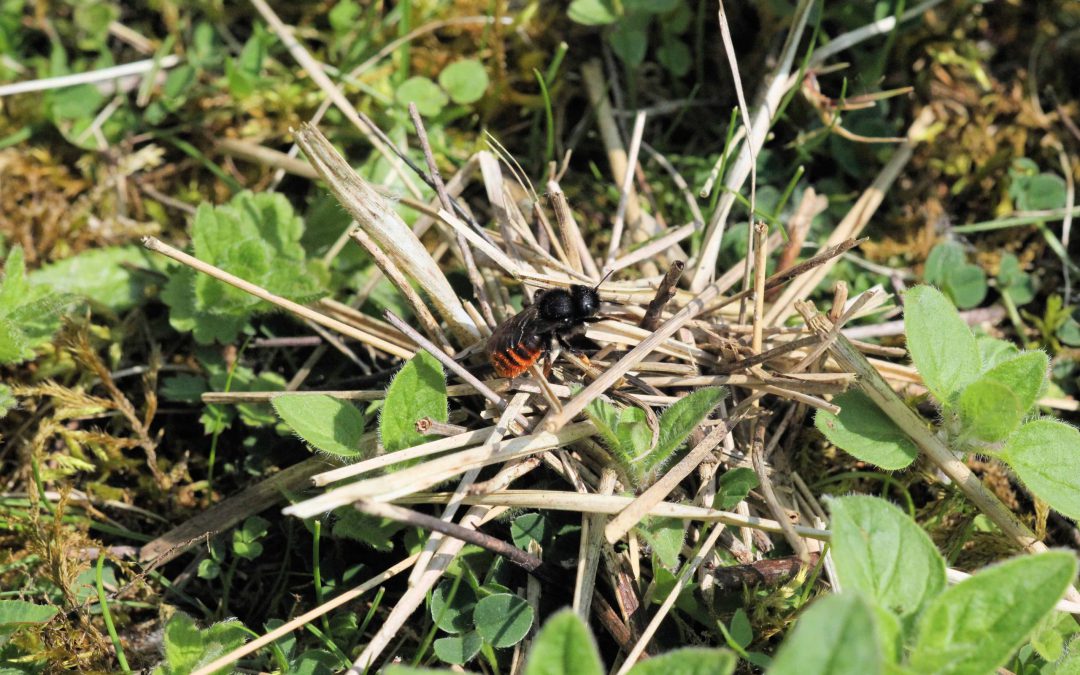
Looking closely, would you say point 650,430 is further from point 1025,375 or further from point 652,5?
point 652,5

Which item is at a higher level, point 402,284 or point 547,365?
point 402,284

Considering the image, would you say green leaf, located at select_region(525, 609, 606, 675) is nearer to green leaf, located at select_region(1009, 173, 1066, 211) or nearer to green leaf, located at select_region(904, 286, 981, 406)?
green leaf, located at select_region(904, 286, 981, 406)

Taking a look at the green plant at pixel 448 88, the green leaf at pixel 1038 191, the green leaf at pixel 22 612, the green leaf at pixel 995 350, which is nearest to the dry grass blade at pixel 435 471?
the green leaf at pixel 22 612

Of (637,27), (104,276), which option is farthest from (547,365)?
(104,276)

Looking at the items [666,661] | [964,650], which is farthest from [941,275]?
[666,661]

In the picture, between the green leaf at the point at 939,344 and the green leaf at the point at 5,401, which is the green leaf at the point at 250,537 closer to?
→ the green leaf at the point at 5,401

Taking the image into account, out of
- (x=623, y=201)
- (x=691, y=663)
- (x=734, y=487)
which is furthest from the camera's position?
(x=623, y=201)
